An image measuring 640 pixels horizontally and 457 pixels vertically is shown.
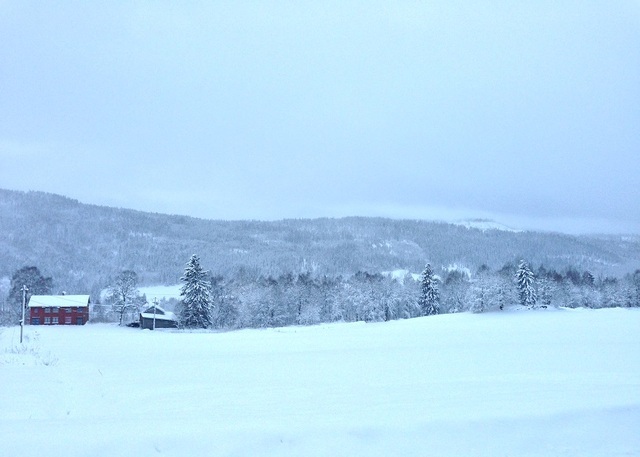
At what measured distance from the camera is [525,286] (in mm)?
73688

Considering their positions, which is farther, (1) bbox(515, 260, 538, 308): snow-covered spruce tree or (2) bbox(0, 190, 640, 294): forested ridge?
(2) bbox(0, 190, 640, 294): forested ridge

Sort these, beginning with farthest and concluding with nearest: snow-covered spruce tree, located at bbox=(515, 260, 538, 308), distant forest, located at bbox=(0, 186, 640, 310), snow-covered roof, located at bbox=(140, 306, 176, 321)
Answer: distant forest, located at bbox=(0, 186, 640, 310)
snow-covered roof, located at bbox=(140, 306, 176, 321)
snow-covered spruce tree, located at bbox=(515, 260, 538, 308)

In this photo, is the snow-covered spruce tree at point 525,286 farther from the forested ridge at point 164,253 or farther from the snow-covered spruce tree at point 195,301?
the snow-covered spruce tree at point 195,301

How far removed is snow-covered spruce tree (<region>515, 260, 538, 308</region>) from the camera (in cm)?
7275

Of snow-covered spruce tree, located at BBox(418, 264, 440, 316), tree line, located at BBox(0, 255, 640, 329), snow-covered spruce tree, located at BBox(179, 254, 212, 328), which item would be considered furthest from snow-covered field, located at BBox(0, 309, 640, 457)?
snow-covered spruce tree, located at BBox(418, 264, 440, 316)

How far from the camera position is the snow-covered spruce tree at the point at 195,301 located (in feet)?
219

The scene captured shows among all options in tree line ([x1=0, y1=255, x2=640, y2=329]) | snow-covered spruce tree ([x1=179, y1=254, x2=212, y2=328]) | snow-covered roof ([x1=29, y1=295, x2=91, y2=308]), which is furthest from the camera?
snow-covered roof ([x1=29, y1=295, x2=91, y2=308])

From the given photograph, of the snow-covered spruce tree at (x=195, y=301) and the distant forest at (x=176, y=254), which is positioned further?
the distant forest at (x=176, y=254)

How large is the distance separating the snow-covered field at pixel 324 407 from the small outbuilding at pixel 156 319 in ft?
171

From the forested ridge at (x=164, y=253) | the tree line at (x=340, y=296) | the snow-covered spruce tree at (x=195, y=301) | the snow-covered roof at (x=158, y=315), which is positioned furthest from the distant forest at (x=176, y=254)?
the snow-covered spruce tree at (x=195, y=301)

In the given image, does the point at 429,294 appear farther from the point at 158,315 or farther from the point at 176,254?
the point at 176,254

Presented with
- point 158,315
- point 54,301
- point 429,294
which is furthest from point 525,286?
point 54,301

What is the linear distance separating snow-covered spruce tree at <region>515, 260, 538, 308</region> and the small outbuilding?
4920 centimetres

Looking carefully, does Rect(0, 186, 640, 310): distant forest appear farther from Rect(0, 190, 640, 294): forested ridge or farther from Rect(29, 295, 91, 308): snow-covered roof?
Rect(29, 295, 91, 308): snow-covered roof
